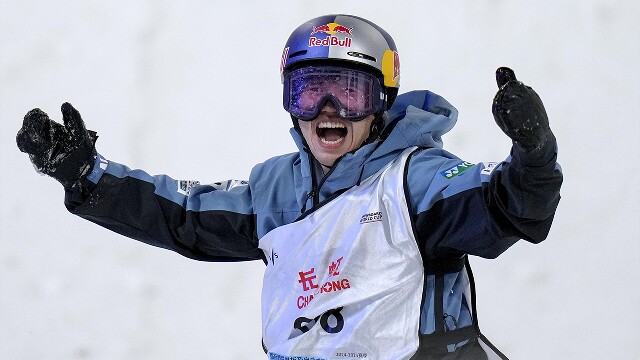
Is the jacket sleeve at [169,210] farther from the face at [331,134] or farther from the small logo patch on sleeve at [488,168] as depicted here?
the small logo patch on sleeve at [488,168]

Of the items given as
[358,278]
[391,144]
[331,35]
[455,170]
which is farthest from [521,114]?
[331,35]

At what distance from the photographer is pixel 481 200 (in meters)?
3.29

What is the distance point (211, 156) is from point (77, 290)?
79cm

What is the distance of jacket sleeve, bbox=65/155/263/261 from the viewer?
3.83 meters

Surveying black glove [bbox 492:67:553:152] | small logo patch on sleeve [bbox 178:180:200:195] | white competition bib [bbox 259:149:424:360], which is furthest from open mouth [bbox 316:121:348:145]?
black glove [bbox 492:67:553:152]

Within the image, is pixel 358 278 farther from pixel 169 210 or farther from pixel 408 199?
pixel 169 210

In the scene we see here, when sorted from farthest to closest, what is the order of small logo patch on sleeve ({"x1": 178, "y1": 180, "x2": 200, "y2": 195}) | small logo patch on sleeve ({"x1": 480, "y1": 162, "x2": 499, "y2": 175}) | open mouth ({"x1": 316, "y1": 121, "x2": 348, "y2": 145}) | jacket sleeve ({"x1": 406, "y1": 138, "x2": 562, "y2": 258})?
small logo patch on sleeve ({"x1": 178, "y1": 180, "x2": 200, "y2": 195}) < open mouth ({"x1": 316, "y1": 121, "x2": 348, "y2": 145}) < small logo patch on sleeve ({"x1": 480, "y1": 162, "x2": 499, "y2": 175}) < jacket sleeve ({"x1": 406, "y1": 138, "x2": 562, "y2": 258})

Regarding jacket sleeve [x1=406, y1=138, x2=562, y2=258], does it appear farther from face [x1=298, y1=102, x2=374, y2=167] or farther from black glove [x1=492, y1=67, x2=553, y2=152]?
face [x1=298, y1=102, x2=374, y2=167]

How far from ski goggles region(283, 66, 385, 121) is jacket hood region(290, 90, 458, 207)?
0.37ft

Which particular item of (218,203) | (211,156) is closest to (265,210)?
(218,203)

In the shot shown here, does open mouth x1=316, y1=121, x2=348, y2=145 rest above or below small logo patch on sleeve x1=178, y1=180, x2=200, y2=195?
above

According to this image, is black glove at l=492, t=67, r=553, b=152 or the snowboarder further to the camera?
the snowboarder

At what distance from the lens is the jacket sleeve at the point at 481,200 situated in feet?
10.0

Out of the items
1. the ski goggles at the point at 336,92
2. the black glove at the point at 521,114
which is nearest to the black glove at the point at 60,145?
the ski goggles at the point at 336,92
